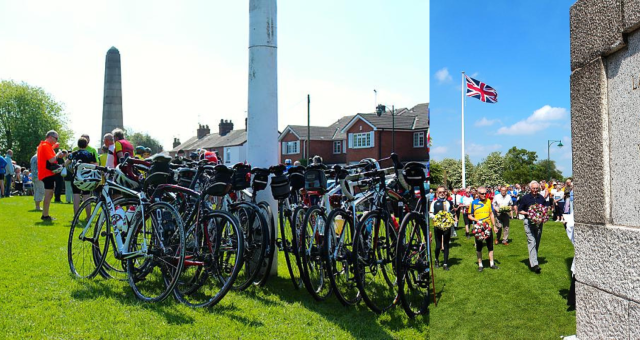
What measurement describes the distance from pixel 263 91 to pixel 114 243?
94.3 inches

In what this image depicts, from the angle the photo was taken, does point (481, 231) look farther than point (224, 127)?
No

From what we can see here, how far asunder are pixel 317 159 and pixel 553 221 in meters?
3.01

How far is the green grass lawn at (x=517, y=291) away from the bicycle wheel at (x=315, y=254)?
184cm

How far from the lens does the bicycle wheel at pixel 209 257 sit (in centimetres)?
532

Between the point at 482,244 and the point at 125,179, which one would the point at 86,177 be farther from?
the point at 482,244

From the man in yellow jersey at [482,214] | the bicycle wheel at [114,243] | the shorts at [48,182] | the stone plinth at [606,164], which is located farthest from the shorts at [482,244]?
the shorts at [48,182]

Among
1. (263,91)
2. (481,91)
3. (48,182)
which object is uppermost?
(263,91)

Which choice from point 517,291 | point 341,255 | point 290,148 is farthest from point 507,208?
point 290,148

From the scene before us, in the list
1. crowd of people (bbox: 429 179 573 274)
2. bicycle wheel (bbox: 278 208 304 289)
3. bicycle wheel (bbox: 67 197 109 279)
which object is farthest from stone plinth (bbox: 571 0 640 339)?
bicycle wheel (bbox: 67 197 109 279)

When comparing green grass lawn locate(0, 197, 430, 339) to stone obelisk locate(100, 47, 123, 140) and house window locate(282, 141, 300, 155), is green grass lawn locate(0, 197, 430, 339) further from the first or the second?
house window locate(282, 141, 300, 155)

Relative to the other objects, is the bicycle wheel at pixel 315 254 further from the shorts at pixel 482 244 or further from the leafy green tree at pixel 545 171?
the leafy green tree at pixel 545 171

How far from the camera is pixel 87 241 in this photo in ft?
21.3

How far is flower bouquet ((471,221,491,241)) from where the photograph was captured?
321 cm

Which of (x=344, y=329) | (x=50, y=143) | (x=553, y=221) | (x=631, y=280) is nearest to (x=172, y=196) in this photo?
(x=344, y=329)
